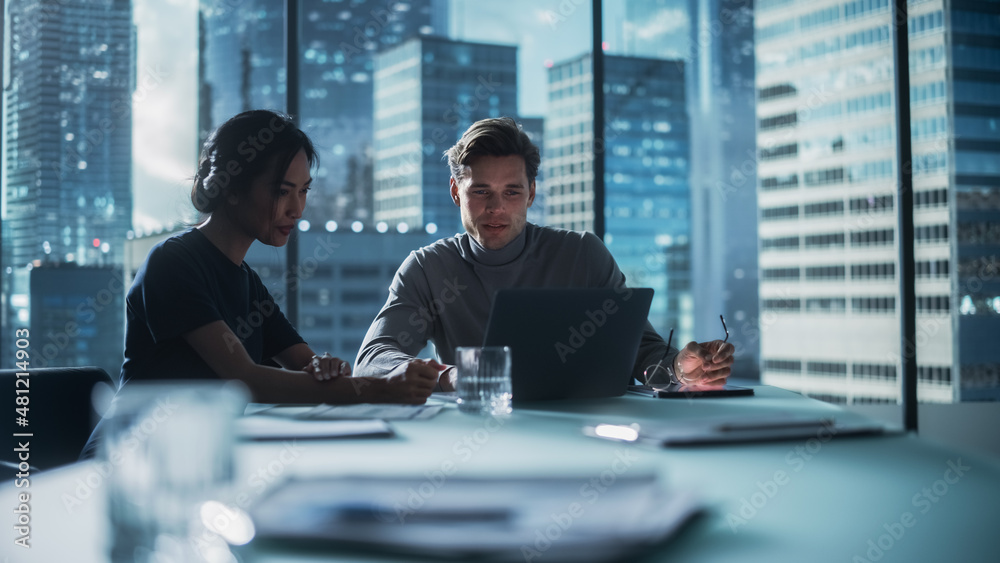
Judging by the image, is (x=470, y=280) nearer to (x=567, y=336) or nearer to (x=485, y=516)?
(x=567, y=336)

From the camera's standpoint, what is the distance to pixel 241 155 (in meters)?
1.75

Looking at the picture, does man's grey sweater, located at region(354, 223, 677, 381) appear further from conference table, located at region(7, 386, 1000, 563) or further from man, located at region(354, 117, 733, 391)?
conference table, located at region(7, 386, 1000, 563)

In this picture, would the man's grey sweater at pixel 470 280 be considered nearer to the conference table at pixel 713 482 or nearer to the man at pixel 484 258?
the man at pixel 484 258

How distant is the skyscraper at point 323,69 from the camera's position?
316 cm

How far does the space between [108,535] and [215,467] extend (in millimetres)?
85

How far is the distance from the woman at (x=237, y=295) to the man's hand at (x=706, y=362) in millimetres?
602

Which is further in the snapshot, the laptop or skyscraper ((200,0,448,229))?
skyscraper ((200,0,448,229))

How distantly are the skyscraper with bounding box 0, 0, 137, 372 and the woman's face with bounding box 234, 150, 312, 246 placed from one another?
2.21 metres

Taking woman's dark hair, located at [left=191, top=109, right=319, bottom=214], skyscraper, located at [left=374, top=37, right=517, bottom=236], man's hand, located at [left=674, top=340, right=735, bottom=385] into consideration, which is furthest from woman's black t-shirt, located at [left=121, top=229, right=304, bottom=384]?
skyscraper, located at [left=374, top=37, right=517, bottom=236]

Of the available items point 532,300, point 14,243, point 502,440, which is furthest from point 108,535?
point 14,243

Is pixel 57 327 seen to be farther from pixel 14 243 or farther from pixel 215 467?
pixel 215 467

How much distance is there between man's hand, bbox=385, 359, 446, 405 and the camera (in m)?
1.44

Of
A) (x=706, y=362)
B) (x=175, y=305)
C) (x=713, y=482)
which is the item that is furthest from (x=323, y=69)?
(x=713, y=482)

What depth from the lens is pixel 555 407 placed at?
1.40 meters
